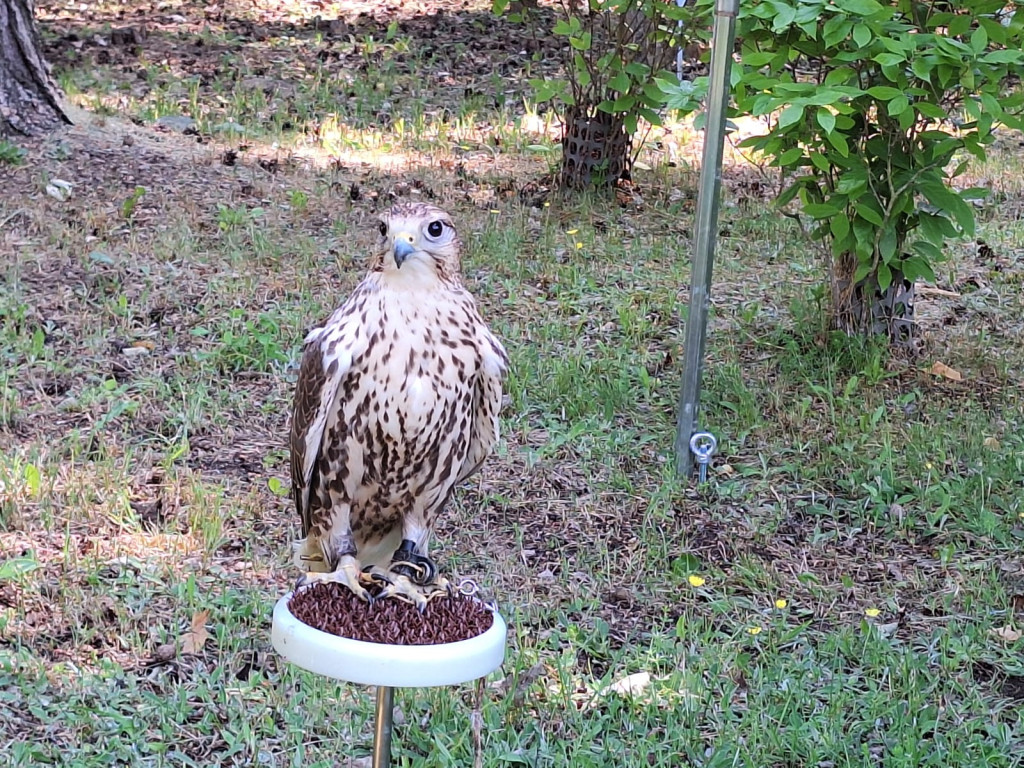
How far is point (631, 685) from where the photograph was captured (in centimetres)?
334

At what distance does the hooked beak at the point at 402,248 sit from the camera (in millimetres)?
2166

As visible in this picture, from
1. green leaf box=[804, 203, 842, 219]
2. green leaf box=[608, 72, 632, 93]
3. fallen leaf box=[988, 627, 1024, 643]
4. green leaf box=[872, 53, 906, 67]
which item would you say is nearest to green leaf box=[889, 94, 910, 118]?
green leaf box=[872, 53, 906, 67]

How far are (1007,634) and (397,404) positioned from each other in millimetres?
2123

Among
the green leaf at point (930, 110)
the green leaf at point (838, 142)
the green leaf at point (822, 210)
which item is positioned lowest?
the green leaf at point (822, 210)

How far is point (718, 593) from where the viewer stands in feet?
12.4

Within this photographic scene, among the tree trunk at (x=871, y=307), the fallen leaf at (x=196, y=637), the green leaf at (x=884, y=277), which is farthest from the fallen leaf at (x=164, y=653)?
the tree trunk at (x=871, y=307)

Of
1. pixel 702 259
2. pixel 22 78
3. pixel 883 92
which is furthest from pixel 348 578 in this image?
pixel 22 78

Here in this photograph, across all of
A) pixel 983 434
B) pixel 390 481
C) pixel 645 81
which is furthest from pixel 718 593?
pixel 645 81

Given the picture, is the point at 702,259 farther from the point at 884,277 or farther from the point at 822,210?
the point at 884,277

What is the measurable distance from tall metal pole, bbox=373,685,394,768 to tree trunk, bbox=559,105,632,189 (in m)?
4.74

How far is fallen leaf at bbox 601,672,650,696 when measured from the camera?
331 centimetres

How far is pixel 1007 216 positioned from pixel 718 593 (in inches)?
155

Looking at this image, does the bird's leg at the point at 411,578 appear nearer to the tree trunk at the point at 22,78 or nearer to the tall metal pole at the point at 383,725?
the tall metal pole at the point at 383,725

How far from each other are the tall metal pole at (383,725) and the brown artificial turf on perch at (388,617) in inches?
4.6
